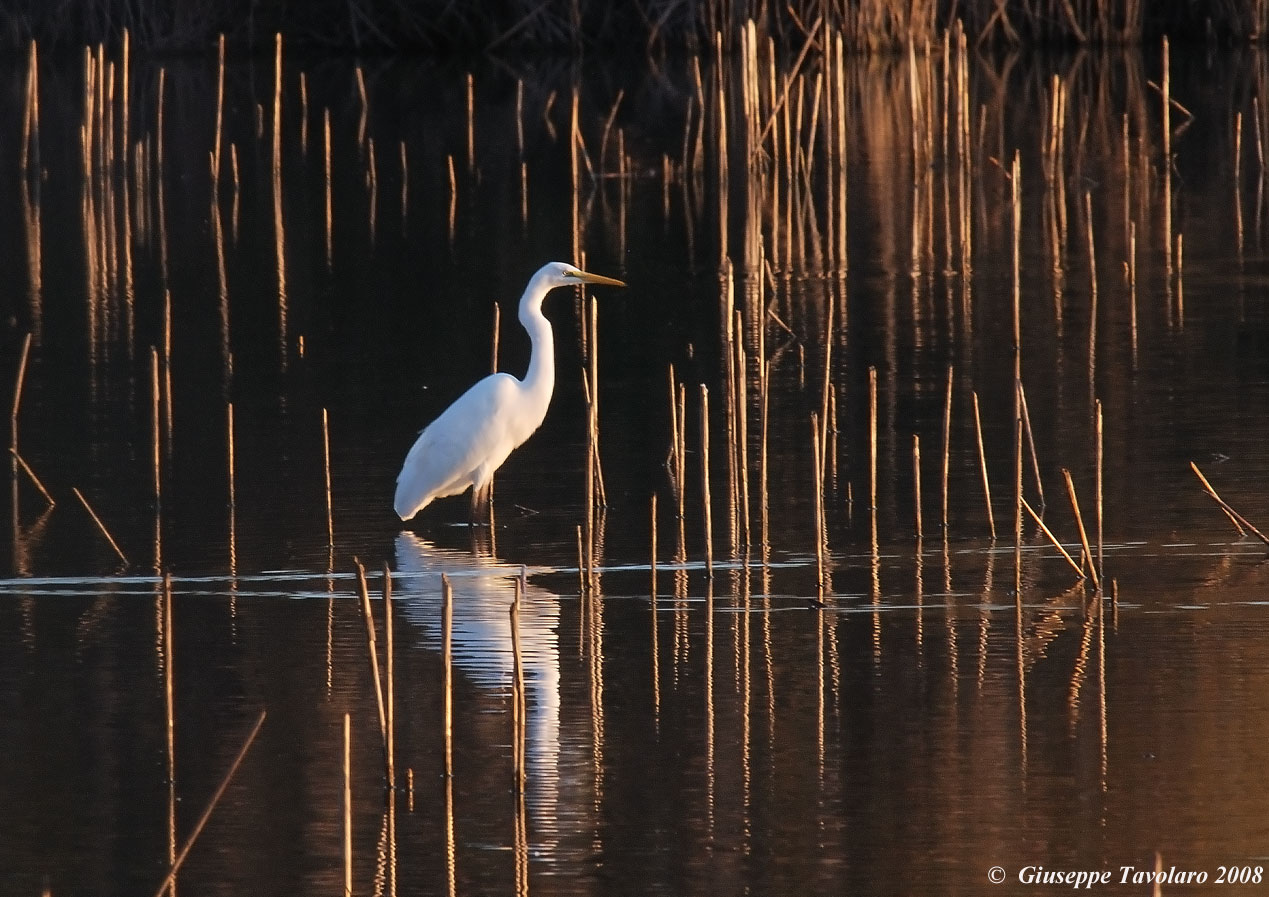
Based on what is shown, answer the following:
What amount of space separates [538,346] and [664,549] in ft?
5.66

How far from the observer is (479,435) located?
934 cm

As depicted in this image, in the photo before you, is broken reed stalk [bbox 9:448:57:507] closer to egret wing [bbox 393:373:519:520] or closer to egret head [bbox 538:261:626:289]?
egret wing [bbox 393:373:519:520]

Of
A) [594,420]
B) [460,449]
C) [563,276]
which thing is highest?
[563,276]

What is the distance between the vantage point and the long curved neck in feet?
31.9

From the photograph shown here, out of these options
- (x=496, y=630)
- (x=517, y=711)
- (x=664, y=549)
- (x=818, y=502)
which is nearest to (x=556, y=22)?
(x=664, y=549)

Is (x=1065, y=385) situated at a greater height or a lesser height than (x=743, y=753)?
greater

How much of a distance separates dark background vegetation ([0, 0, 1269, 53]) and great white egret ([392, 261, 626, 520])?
21.7 m

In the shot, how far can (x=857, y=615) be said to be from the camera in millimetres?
7281

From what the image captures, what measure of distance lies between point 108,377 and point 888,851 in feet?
26.7

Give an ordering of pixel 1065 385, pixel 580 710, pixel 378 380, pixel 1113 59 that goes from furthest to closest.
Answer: pixel 1113 59
pixel 378 380
pixel 1065 385
pixel 580 710

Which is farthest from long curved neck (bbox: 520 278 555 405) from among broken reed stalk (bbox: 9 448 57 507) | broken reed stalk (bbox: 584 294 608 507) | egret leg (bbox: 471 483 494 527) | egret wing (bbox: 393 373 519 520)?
broken reed stalk (bbox: 9 448 57 507)

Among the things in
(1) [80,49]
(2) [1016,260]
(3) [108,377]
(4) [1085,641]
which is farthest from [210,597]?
(1) [80,49]

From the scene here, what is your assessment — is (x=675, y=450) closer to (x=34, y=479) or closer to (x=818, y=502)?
(x=818, y=502)

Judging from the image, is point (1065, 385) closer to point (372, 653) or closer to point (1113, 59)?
point (372, 653)
